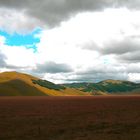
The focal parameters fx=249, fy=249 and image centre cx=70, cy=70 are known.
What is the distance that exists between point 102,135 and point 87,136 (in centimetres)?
181

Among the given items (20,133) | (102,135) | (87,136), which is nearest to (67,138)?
(87,136)

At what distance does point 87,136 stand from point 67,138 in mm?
2482

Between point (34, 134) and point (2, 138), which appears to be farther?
point (34, 134)

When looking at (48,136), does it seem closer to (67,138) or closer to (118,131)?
(67,138)

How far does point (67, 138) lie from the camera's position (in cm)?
2686

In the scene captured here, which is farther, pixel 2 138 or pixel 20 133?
pixel 20 133

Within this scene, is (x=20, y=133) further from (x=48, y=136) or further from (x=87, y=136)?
(x=87, y=136)

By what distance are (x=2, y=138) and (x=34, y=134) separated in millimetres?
3922

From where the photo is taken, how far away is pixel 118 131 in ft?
102

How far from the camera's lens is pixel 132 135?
28.0 m

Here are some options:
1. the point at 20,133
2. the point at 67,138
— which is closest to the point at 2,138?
the point at 20,133

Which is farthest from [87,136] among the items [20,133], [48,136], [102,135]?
[20,133]

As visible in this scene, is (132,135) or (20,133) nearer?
(132,135)

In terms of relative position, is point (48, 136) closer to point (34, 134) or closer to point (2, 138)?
point (34, 134)
